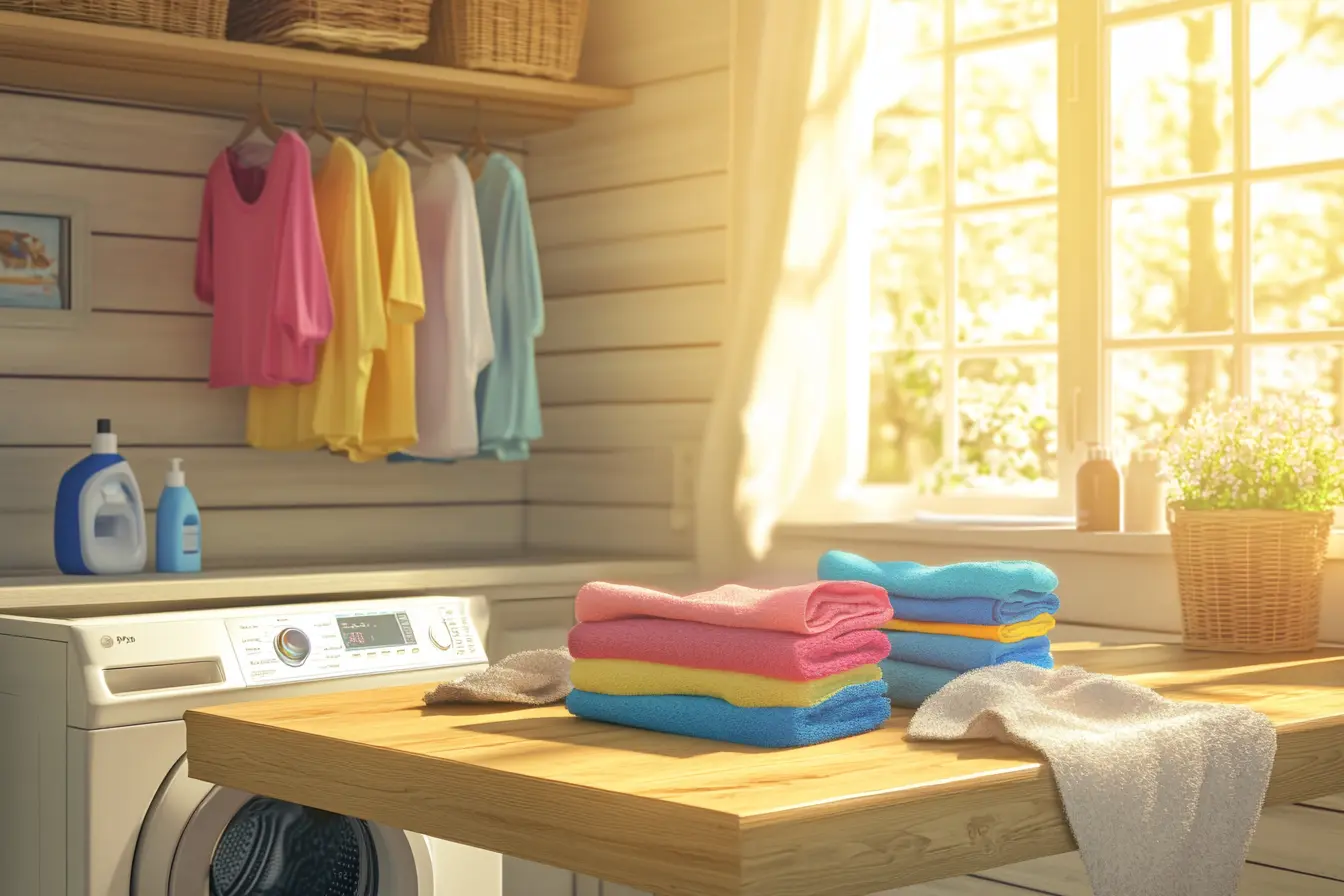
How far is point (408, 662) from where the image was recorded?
273 cm

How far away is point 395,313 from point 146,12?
28.3 inches

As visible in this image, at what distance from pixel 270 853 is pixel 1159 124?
12.8 ft

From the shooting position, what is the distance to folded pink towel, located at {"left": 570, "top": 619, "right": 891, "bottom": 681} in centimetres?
140

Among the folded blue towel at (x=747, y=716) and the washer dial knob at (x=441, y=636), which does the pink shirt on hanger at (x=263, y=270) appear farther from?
the folded blue towel at (x=747, y=716)

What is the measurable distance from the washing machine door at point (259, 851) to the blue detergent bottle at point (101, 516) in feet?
1.93

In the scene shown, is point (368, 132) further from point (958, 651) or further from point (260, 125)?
point (958, 651)

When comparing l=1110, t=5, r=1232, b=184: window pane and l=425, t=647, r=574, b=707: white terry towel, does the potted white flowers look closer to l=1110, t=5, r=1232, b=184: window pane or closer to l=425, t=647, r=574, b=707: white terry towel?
l=425, t=647, r=574, b=707: white terry towel

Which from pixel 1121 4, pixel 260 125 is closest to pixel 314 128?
pixel 260 125

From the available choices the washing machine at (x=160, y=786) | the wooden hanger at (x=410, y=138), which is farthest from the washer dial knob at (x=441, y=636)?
the wooden hanger at (x=410, y=138)

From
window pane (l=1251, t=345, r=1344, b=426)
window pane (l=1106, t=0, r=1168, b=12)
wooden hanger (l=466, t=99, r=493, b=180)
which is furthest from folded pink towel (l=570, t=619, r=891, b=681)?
window pane (l=1251, t=345, r=1344, b=426)

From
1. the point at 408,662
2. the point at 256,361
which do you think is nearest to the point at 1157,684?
the point at 408,662

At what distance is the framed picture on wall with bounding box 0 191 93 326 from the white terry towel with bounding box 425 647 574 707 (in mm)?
1719

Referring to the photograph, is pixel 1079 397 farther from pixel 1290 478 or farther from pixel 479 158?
pixel 479 158

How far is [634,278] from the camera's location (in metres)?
3.58
